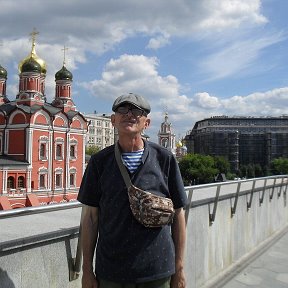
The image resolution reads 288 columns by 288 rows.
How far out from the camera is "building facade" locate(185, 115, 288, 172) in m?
103

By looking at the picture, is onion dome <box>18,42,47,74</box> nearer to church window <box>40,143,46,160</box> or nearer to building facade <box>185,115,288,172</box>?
church window <box>40,143,46,160</box>

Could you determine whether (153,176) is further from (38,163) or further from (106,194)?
(38,163)

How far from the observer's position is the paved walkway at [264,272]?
17.1ft

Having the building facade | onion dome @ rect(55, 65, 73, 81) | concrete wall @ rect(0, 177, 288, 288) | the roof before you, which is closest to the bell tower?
the building facade

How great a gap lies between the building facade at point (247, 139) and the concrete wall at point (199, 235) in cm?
9418

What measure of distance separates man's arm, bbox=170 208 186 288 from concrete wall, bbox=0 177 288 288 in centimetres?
94

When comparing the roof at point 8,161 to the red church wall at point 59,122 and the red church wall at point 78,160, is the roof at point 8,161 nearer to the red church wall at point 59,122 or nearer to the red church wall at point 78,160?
the red church wall at point 59,122

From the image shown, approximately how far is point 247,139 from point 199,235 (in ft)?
340

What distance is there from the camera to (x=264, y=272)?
5691 millimetres

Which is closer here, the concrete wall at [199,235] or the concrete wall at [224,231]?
the concrete wall at [199,235]

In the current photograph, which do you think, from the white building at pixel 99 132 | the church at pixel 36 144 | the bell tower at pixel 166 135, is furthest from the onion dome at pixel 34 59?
the white building at pixel 99 132

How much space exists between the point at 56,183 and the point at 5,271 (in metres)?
37.0

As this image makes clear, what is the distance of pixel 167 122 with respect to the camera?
9494 cm

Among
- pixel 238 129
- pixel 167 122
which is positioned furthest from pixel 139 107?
pixel 238 129
